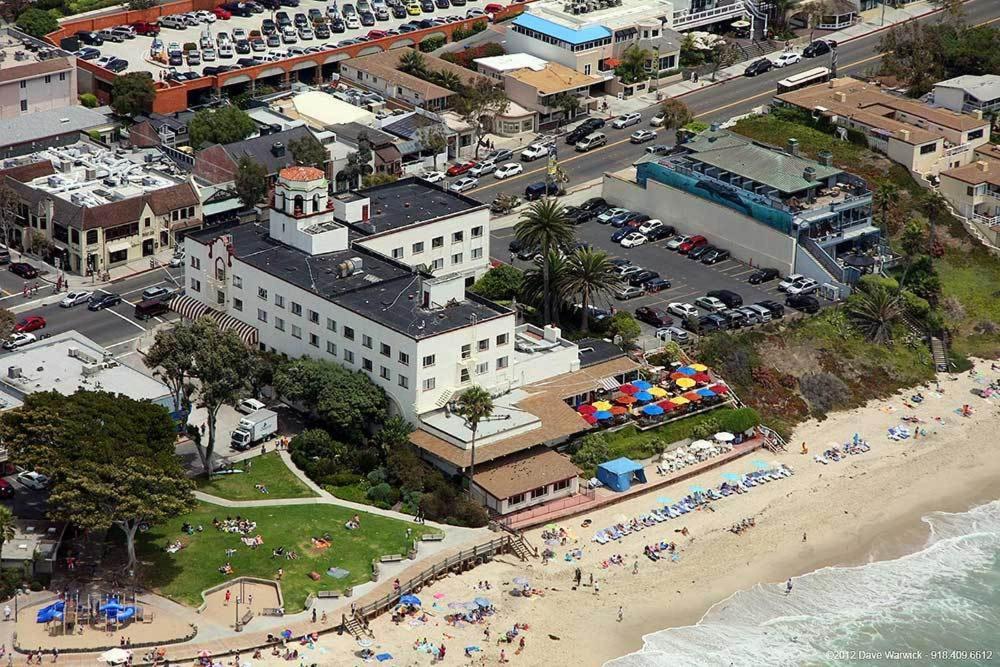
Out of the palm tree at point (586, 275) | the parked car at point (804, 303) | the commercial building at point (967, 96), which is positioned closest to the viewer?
the palm tree at point (586, 275)

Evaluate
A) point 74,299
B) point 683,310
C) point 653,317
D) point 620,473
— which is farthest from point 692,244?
point 74,299

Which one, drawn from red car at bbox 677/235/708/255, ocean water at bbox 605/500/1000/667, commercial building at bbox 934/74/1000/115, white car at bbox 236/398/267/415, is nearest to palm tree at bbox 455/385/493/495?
white car at bbox 236/398/267/415

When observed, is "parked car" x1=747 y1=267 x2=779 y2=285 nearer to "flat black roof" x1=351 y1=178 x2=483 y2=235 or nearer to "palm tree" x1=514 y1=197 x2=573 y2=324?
"palm tree" x1=514 y1=197 x2=573 y2=324

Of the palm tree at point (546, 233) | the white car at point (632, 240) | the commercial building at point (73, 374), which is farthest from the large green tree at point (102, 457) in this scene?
the white car at point (632, 240)

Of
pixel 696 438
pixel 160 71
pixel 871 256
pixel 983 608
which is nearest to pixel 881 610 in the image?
pixel 983 608

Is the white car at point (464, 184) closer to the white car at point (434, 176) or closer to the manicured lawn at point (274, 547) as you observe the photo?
the white car at point (434, 176)

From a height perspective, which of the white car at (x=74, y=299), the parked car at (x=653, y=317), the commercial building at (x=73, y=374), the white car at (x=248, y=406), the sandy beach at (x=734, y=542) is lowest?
the sandy beach at (x=734, y=542)

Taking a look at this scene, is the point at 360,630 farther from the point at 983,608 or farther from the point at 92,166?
the point at 92,166
